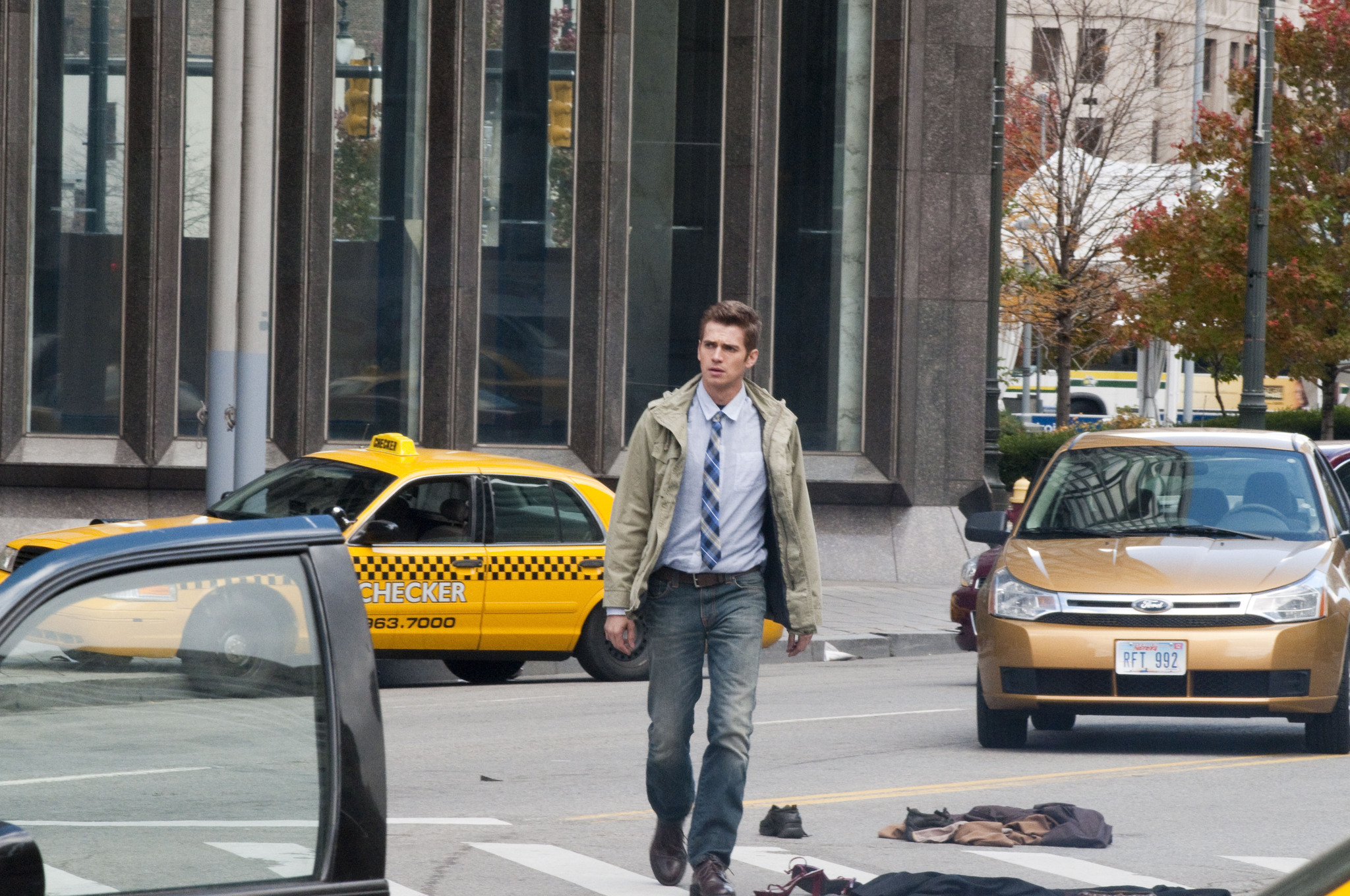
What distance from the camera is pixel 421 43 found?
2002cm

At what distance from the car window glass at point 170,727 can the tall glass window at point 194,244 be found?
17212mm

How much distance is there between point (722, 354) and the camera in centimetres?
597

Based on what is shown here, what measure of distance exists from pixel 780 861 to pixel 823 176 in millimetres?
14674

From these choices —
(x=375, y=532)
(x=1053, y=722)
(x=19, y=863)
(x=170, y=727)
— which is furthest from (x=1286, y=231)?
(x=19, y=863)

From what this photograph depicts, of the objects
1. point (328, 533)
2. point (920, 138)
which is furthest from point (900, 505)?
point (328, 533)

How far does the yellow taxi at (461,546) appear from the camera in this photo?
39.0 feet

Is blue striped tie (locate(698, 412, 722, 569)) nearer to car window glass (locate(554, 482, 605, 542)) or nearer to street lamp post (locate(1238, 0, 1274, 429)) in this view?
car window glass (locate(554, 482, 605, 542))

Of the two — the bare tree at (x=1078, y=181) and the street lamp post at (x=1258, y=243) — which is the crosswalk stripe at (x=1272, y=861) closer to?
the street lamp post at (x=1258, y=243)

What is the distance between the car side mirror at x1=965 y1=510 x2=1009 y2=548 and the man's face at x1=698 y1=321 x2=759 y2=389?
3.90m

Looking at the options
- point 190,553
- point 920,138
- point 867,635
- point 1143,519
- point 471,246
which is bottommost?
point 867,635

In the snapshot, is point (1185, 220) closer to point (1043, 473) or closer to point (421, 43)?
point (421, 43)

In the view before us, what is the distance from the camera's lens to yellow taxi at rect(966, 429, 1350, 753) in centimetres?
866

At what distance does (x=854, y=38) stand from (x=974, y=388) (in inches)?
166

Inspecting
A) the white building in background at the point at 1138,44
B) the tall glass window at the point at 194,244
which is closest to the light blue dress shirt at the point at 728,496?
the tall glass window at the point at 194,244
